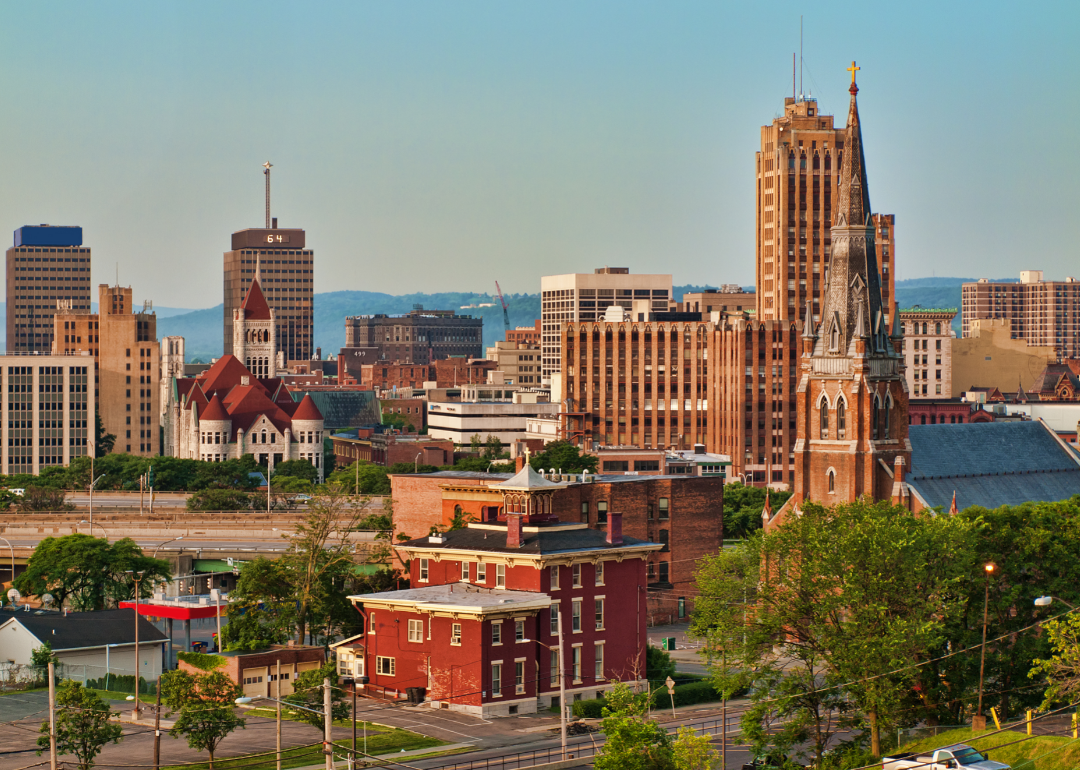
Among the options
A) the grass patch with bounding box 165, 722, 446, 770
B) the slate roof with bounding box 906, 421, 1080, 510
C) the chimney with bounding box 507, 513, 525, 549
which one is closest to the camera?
the grass patch with bounding box 165, 722, 446, 770

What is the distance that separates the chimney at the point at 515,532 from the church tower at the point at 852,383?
109 feet

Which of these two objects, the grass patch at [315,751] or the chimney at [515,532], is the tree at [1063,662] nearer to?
the grass patch at [315,751]

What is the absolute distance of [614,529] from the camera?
322 feet

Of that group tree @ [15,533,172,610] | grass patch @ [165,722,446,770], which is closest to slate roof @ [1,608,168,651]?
tree @ [15,533,172,610]

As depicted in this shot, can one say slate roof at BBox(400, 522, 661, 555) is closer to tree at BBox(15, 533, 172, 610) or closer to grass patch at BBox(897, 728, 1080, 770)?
tree at BBox(15, 533, 172, 610)

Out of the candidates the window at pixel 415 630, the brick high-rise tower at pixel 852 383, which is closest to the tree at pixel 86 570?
the window at pixel 415 630

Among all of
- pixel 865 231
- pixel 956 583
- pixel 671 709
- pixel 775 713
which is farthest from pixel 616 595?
pixel 865 231

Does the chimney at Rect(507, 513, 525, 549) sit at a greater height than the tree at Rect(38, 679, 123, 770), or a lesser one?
greater

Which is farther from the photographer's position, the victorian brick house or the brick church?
the brick church

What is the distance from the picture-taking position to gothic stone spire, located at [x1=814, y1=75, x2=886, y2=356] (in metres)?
123

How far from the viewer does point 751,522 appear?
6457 inches

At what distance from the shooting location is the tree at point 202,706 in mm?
72438

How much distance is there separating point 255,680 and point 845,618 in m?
31.8

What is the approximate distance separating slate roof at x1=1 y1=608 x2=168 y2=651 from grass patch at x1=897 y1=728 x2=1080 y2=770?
48566 mm
